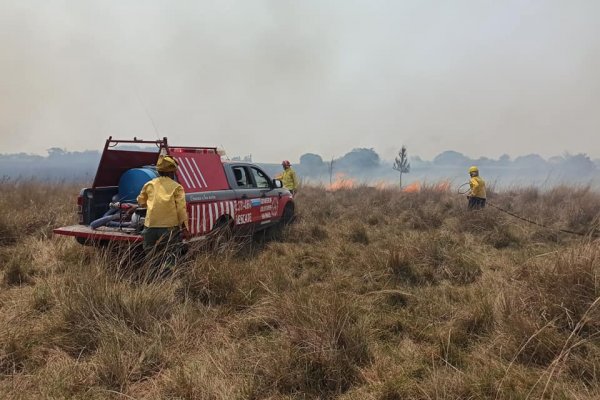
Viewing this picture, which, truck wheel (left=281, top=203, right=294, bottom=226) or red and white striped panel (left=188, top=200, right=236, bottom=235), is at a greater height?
red and white striped panel (left=188, top=200, right=236, bottom=235)

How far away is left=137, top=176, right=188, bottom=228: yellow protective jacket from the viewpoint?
5.07 m

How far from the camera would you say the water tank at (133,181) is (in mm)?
6309

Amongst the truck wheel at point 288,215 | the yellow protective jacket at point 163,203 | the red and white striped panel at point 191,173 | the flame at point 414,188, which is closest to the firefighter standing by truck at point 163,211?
the yellow protective jacket at point 163,203

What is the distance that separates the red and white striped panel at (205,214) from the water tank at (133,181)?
36.3 inches

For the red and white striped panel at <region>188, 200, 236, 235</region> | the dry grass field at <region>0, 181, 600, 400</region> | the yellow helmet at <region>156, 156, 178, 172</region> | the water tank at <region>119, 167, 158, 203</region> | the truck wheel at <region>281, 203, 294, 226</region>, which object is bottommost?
the dry grass field at <region>0, 181, 600, 400</region>

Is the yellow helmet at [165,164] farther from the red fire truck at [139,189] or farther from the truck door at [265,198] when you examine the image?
Result: the truck door at [265,198]

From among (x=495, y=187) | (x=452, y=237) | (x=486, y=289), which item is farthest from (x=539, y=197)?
(x=486, y=289)

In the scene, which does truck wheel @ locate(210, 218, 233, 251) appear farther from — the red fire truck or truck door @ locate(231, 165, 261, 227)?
truck door @ locate(231, 165, 261, 227)

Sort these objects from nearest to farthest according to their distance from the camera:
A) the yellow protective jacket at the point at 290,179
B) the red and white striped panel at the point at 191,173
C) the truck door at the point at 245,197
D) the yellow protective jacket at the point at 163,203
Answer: the yellow protective jacket at the point at 163,203 < the red and white striped panel at the point at 191,173 < the truck door at the point at 245,197 < the yellow protective jacket at the point at 290,179

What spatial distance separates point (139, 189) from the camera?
630 centimetres

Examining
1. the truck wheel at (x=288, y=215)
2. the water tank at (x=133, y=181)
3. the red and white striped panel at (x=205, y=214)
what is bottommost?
the truck wheel at (x=288, y=215)

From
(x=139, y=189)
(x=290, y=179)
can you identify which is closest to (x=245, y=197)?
(x=139, y=189)

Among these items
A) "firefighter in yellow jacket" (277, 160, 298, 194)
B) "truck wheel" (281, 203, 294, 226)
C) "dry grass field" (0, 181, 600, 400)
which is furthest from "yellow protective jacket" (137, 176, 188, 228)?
"firefighter in yellow jacket" (277, 160, 298, 194)

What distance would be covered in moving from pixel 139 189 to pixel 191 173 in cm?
88
